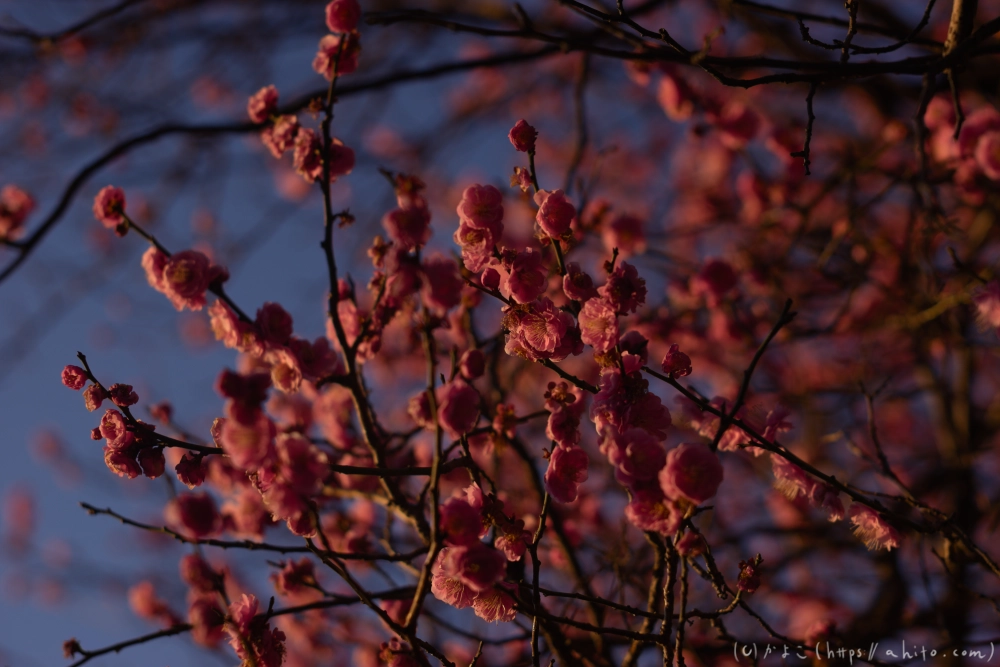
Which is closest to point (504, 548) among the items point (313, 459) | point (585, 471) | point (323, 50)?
point (585, 471)

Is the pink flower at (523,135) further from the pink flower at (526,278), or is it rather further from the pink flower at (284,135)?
the pink flower at (284,135)

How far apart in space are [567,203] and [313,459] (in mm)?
877

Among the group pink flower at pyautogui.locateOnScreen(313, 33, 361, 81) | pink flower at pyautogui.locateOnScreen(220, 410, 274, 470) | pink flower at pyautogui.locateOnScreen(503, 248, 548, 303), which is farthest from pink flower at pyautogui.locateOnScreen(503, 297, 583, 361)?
pink flower at pyautogui.locateOnScreen(313, 33, 361, 81)

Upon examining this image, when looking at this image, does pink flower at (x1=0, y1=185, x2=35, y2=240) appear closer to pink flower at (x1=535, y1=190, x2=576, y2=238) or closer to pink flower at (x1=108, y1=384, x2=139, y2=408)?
pink flower at (x1=108, y1=384, x2=139, y2=408)

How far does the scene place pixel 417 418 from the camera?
1846 millimetres

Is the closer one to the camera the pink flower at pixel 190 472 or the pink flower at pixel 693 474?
the pink flower at pixel 693 474

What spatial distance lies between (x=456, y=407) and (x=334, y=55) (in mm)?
1219

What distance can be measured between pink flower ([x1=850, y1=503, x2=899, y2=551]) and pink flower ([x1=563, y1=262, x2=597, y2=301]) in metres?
0.89

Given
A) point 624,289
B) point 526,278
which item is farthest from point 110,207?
point 624,289

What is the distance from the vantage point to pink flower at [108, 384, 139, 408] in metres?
1.67

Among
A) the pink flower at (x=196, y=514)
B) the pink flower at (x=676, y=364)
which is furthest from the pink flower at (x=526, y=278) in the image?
the pink flower at (x=196, y=514)

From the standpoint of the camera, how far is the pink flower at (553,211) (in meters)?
1.66

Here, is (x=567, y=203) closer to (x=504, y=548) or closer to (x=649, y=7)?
(x=504, y=548)

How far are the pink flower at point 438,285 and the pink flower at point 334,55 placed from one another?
3.17 ft
